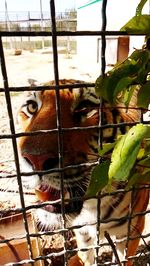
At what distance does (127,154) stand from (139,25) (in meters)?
0.31

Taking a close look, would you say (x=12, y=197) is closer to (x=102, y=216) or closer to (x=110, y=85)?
(x=102, y=216)

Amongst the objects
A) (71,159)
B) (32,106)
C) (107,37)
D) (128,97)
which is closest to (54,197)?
(71,159)

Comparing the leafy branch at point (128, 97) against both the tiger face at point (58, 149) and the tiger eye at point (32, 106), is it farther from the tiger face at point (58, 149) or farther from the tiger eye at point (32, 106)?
the tiger eye at point (32, 106)

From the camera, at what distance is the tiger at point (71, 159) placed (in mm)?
1199

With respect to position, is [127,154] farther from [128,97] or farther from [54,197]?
[54,197]

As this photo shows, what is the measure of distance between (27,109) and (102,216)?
0.72 meters

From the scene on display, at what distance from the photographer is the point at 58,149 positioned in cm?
120

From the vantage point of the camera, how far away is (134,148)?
2.09 ft

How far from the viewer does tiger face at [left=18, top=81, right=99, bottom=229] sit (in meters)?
1.21

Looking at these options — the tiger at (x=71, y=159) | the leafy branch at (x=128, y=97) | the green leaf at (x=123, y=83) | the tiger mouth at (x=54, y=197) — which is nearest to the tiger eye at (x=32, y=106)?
the tiger at (x=71, y=159)

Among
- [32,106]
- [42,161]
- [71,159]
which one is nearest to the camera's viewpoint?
[42,161]

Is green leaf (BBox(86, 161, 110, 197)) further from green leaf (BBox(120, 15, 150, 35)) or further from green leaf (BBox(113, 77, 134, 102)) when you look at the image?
green leaf (BBox(120, 15, 150, 35))

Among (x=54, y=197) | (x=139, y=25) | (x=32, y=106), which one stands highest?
(x=139, y=25)

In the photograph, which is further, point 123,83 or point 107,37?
point 107,37
